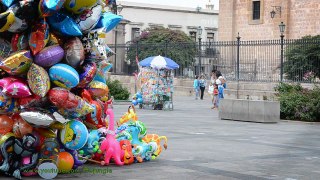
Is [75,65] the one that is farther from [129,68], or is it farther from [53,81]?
[129,68]

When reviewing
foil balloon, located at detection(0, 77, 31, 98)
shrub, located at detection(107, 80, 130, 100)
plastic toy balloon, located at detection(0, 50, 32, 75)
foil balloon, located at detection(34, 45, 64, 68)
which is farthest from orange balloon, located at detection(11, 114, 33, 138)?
shrub, located at detection(107, 80, 130, 100)

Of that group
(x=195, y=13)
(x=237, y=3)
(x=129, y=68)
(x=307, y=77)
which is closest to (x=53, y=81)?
(x=307, y=77)

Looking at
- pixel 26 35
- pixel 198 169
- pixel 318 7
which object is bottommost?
pixel 198 169

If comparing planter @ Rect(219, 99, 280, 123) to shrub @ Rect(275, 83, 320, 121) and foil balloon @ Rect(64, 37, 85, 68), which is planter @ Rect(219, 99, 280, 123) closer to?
shrub @ Rect(275, 83, 320, 121)

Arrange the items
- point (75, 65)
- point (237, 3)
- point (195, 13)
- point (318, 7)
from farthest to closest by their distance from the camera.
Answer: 1. point (195, 13)
2. point (237, 3)
3. point (318, 7)
4. point (75, 65)

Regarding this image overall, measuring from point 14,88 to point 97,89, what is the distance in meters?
1.63

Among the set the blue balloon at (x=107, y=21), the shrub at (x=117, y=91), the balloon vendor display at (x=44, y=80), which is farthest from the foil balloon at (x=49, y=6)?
the shrub at (x=117, y=91)

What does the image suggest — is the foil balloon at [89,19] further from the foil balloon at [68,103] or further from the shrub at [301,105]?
A: the shrub at [301,105]

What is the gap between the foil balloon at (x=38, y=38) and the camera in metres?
9.05

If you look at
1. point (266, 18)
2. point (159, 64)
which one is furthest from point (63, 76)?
point (266, 18)

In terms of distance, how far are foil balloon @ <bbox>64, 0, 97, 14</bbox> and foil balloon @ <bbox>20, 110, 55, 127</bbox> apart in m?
1.56

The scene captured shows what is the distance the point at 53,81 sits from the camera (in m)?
9.16

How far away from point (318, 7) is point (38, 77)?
3733 centimetres

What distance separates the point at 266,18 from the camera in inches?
1868
